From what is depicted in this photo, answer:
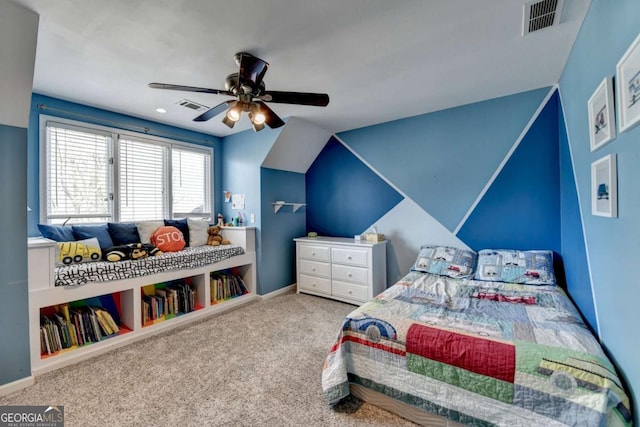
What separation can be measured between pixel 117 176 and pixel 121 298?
1.47 meters

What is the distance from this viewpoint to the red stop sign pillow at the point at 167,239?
3211 mm

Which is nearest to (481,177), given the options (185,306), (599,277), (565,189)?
(565,189)

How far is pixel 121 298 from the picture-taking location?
281 centimetres

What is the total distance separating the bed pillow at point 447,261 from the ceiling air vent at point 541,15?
204 cm

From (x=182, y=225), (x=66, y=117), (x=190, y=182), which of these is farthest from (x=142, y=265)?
(x=66, y=117)

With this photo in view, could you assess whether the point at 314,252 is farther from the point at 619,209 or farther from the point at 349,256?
the point at 619,209

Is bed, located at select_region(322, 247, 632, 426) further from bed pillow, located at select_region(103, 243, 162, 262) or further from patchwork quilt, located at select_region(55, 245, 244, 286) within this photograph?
bed pillow, located at select_region(103, 243, 162, 262)

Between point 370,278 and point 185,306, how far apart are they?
226 centimetres

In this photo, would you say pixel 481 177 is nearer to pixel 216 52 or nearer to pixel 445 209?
pixel 445 209

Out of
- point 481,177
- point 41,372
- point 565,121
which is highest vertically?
point 565,121

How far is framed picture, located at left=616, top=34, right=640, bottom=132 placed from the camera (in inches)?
41.0

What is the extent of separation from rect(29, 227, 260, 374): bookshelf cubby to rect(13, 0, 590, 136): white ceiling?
1.55 m

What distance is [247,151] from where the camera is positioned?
3.94 meters

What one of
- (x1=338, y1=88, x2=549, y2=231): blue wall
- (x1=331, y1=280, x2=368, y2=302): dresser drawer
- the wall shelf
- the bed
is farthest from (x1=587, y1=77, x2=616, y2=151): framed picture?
the wall shelf
